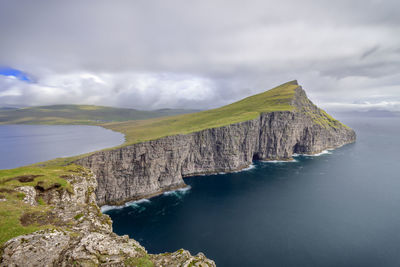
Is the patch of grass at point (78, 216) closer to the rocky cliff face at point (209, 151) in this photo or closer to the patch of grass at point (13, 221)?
the patch of grass at point (13, 221)

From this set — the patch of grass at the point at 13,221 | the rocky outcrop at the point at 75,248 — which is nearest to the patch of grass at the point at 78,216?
the rocky outcrop at the point at 75,248

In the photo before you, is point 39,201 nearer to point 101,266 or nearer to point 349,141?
point 101,266

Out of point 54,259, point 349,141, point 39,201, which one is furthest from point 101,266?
point 349,141

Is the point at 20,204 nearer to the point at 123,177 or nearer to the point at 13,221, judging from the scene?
the point at 13,221

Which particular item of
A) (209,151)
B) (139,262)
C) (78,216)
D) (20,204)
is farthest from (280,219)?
(20,204)

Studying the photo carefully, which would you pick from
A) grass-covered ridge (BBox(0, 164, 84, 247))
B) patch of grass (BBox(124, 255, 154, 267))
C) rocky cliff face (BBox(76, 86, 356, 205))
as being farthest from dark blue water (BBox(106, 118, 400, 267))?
patch of grass (BBox(124, 255, 154, 267))

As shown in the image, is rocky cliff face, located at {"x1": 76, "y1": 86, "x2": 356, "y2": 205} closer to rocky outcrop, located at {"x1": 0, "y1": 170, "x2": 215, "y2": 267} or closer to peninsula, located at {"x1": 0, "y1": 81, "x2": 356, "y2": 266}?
peninsula, located at {"x1": 0, "y1": 81, "x2": 356, "y2": 266}
